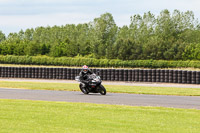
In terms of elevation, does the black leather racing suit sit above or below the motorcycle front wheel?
above

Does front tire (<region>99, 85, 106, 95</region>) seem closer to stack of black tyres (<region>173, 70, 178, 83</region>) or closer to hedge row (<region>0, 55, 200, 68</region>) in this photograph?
stack of black tyres (<region>173, 70, 178, 83</region>)

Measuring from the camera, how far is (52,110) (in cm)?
1456

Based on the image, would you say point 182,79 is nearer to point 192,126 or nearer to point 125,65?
point 192,126

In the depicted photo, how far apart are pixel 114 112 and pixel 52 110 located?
7.31ft

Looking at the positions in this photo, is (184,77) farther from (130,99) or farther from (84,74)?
(130,99)

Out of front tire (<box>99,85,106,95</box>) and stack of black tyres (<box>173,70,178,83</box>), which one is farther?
stack of black tyres (<box>173,70,178,83</box>)

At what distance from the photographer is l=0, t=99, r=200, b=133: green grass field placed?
10.6 m

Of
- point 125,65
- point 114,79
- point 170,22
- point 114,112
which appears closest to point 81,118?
point 114,112

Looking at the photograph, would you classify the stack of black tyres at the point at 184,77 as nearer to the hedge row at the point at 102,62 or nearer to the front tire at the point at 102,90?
the front tire at the point at 102,90

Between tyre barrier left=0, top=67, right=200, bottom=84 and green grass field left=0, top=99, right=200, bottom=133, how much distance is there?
67.5 ft

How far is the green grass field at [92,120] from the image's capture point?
34.8 feet

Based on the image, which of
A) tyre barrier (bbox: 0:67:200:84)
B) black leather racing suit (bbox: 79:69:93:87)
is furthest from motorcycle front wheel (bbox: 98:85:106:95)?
tyre barrier (bbox: 0:67:200:84)

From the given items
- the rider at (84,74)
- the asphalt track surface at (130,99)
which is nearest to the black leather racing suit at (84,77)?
the rider at (84,74)

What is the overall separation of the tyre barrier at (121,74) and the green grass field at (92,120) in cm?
2057
